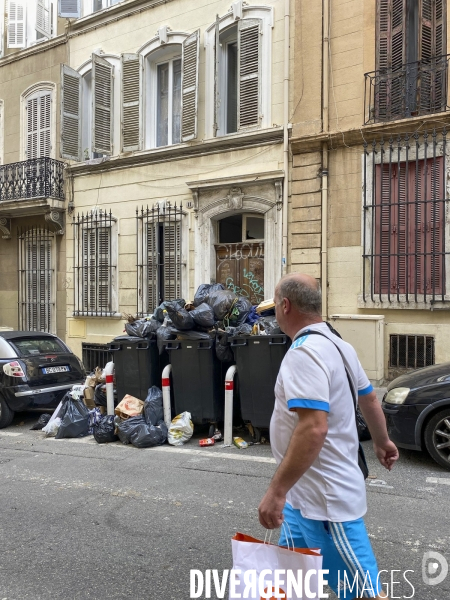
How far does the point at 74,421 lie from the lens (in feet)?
24.6

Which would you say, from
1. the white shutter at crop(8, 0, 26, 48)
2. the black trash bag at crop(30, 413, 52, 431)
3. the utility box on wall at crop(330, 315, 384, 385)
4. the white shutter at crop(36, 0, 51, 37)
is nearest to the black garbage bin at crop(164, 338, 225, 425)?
the black trash bag at crop(30, 413, 52, 431)

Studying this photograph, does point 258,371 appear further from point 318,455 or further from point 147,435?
point 318,455

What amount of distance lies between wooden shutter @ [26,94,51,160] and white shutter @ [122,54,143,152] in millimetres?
2754

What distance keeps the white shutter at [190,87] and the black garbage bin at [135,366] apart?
243 inches

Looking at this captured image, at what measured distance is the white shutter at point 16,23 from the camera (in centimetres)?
1541

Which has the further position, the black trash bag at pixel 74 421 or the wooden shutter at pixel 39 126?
the wooden shutter at pixel 39 126

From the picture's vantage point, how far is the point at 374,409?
2.60 meters

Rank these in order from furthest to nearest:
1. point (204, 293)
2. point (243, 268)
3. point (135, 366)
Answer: point (243, 268), point (204, 293), point (135, 366)

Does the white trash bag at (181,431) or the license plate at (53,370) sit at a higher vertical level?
the license plate at (53,370)

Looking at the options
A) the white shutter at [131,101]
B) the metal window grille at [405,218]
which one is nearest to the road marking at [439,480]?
the metal window grille at [405,218]

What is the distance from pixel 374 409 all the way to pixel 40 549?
2.61 metres

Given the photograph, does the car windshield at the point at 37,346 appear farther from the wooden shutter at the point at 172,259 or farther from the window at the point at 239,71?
the window at the point at 239,71

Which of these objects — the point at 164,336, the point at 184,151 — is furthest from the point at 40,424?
the point at 184,151

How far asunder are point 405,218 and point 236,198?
3.43m
